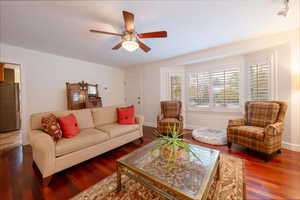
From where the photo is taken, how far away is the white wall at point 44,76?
2830mm

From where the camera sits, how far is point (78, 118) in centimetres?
239

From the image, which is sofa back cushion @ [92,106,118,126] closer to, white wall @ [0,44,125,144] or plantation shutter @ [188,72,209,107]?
white wall @ [0,44,125,144]

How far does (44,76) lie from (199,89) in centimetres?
457

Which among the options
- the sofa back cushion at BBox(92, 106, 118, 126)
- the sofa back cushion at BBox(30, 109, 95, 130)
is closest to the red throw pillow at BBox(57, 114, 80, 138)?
the sofa back cushion at BBox(30, 109, 95, 130)

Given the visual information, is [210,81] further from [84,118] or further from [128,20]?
[84,118]

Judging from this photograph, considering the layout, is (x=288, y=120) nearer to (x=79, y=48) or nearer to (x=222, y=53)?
(x=222, y=53)

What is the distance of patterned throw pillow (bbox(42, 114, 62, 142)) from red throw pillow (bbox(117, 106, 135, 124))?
3.95 ft

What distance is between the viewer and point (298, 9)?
1708 millimetres

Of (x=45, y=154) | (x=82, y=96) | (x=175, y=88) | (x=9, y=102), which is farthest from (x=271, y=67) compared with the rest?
(x=9, y=102)

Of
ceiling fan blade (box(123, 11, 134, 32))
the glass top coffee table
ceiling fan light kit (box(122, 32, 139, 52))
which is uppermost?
ceiling fan blade (box(123, 11, 134, 32))

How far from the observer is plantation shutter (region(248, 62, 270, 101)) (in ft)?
8.87

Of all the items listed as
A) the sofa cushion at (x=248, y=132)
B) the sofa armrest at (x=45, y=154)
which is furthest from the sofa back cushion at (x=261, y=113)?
the sofa armrest at (x=45, y=154)

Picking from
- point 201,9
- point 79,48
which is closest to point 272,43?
point 201,9

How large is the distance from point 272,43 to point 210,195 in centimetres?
307
